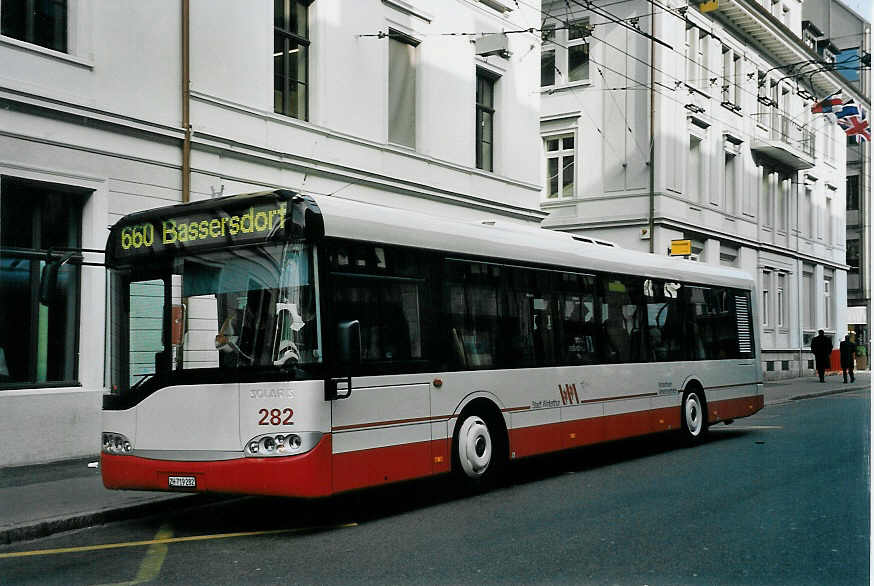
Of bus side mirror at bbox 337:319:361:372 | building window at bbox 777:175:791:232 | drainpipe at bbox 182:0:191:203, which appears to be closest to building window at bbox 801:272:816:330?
building window at bbox 777:175:791:232

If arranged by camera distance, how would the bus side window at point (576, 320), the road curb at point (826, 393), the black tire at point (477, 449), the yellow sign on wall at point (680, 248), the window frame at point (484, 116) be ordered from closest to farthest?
the black tire at point (477, 449), the bus side window at point (576, 320), the window frame at point (484, 116), the road curb at point (826, 393), the yellow sign on wall at point (680, 248)

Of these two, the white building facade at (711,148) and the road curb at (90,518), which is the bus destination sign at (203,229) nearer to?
the road curb at (90,518)

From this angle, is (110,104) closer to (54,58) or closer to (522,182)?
(54,58)

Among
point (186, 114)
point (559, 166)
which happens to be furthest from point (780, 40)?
point (186, 114)

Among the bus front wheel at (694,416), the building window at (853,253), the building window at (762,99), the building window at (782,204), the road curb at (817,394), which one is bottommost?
the road curb at (817,394)

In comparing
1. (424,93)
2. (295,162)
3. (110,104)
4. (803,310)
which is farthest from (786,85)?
(110,104)

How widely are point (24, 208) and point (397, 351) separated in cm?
605

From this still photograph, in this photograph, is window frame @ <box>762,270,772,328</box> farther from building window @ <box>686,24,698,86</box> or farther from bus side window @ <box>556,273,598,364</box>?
bus side window @ <box>556,273,598,364</box>

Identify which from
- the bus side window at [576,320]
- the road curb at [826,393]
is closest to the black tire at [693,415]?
the bus side window at [576,320]

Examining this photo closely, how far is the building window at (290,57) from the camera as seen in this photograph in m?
16.7

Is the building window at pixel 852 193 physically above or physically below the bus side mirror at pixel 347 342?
above

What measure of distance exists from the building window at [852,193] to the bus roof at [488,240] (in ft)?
91.9

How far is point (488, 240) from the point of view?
10852 mm

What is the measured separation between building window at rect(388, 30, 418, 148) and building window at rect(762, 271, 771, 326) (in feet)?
67.7
